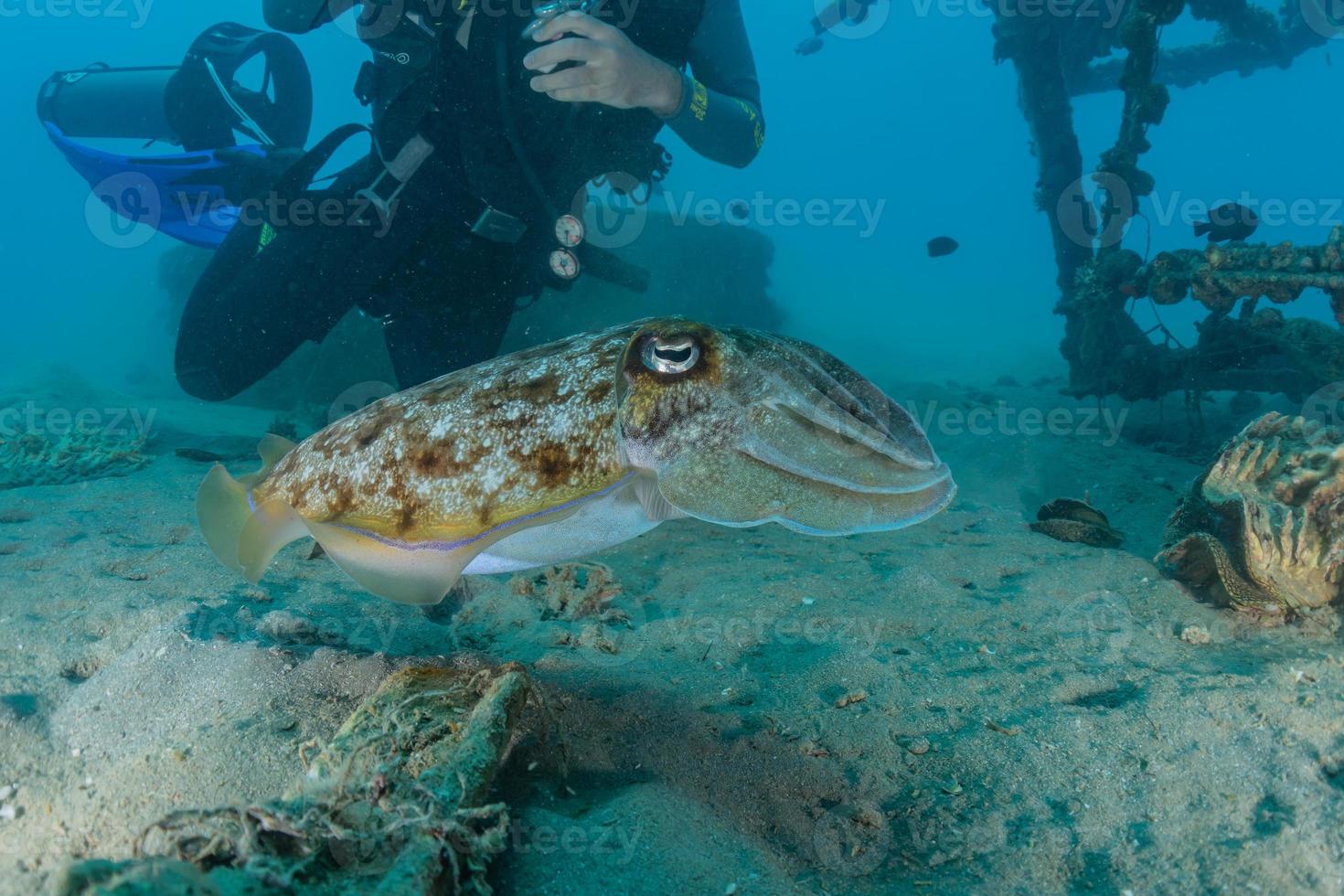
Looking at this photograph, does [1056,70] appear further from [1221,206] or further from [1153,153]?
[1153,153]

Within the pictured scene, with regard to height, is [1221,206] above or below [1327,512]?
above

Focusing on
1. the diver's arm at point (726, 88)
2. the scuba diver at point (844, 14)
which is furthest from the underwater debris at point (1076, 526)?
the scuba diver at point (844, 14)

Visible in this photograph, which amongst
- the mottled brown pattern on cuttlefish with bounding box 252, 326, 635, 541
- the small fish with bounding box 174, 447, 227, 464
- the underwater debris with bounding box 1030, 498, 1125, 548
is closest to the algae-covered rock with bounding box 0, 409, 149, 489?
the small fish with bounding box 174, 447, 227, 464

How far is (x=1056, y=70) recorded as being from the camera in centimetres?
1258

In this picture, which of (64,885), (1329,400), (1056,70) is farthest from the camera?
(1056,70)

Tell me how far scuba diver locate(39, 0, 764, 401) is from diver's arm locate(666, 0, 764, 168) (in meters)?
0.02

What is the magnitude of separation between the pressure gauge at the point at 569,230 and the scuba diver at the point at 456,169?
0.02 m

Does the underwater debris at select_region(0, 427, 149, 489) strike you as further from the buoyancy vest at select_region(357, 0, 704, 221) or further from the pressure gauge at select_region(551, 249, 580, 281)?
the pressure gauge at select_region(551, 249, 580, 281)

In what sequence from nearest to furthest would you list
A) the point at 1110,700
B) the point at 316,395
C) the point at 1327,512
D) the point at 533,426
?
the point at 533,426 < the point at 1110,700 < the point at 1327,512 < the point at 316,395

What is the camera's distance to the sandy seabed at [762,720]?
1.96 metres

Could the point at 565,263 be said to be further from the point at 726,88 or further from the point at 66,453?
the point at 66,453

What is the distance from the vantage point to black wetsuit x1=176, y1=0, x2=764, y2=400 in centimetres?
599

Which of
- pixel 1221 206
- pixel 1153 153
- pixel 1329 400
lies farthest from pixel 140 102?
pixel 1153 153

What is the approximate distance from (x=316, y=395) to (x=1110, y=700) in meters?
14.3
